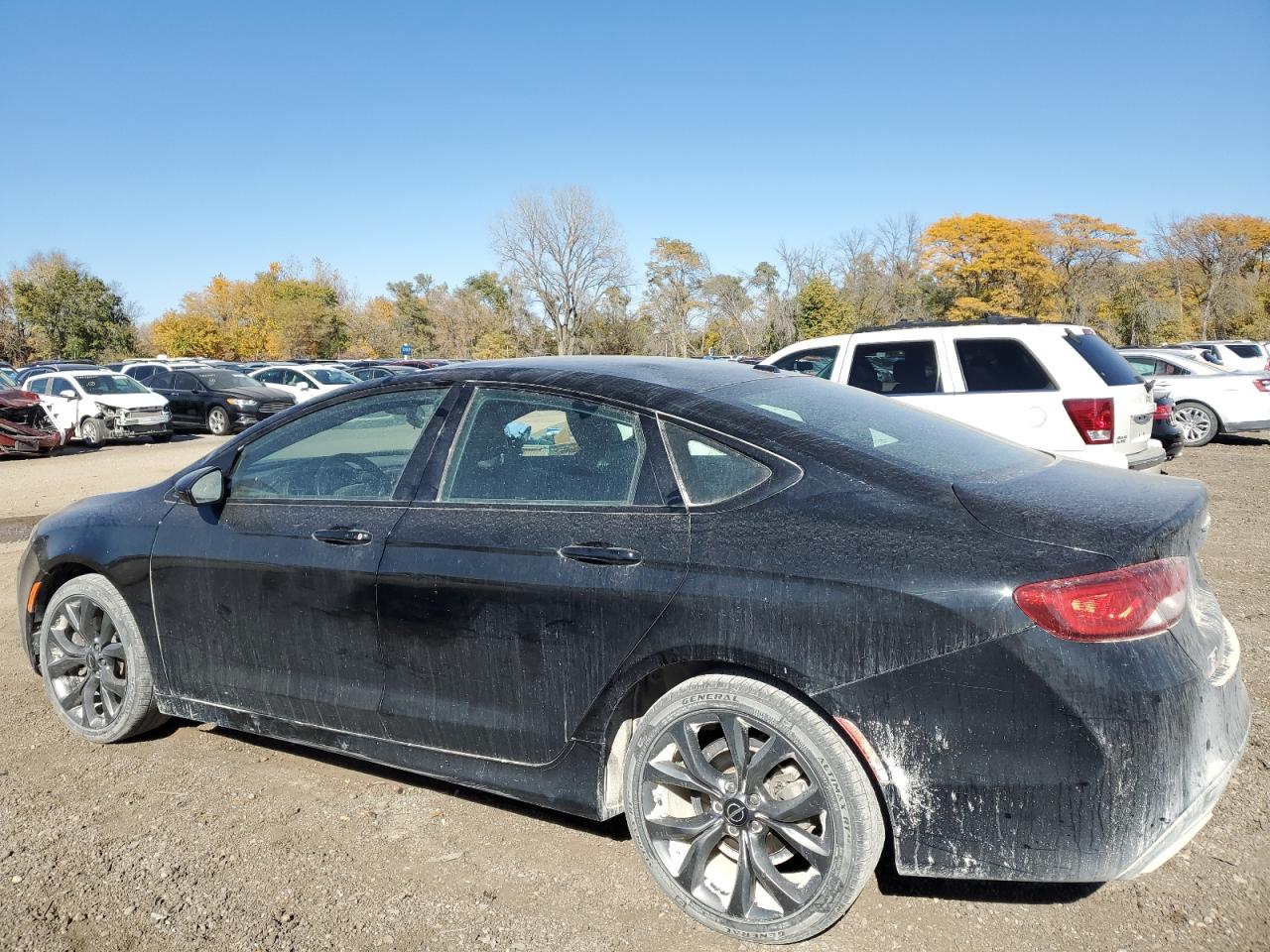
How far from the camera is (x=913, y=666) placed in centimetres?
223

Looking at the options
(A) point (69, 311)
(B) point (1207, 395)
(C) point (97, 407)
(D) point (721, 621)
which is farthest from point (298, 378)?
(A) point (69, 311)

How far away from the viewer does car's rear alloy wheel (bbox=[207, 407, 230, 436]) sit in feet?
72.2

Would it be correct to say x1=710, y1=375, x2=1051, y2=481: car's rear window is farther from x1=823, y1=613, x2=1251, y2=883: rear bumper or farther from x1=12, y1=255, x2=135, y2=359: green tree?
x1=12, y1=255, x2=135, y2=359: green tree

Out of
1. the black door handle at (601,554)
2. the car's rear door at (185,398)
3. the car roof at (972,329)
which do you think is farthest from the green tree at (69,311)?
the black door handle at (601,554)

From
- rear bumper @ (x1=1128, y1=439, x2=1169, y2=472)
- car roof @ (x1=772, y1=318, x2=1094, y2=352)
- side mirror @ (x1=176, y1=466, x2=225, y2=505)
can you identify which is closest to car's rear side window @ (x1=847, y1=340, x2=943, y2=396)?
car roof @ (x1=772, y1=318, x2=1094, y2=352)

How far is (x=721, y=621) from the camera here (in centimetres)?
246

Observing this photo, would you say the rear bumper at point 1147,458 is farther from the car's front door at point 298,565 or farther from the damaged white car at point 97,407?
the damaged white car at point 97,407

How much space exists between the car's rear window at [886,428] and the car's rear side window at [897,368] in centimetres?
468

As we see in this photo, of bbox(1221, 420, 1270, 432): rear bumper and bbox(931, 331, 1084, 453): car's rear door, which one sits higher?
bbox(931, 331, 1084, 453): car's rear door

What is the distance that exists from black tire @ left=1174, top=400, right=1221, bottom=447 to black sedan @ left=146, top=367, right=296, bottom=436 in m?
18.4

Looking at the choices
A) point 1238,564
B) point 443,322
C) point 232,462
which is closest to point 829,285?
point 443,322

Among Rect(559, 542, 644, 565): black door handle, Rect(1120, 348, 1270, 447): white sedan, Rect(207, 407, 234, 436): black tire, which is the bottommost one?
Rect(1120, 348, 1270, 447): white sedan

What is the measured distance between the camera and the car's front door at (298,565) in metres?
3.14

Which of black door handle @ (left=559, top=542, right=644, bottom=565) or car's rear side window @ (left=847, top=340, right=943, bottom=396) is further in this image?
car's rear side window @ (left=847, top=340, right=943, bottom=396)
